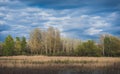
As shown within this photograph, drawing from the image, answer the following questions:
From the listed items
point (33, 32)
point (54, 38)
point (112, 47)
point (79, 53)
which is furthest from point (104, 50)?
point (33, 32)

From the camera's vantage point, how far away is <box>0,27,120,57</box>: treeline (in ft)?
235

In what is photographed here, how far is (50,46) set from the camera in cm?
8244

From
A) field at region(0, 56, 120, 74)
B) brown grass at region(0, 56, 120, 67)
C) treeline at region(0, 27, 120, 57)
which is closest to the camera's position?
field at region(0, 56, 120, 74)

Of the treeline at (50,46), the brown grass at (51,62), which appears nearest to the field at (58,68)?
the brown grass at (51,62)

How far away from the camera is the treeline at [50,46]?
71.8m

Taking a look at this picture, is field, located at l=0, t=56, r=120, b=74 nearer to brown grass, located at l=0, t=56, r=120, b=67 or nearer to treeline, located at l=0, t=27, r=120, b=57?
brown grass, located at l=0, t=56, r=120, b=67

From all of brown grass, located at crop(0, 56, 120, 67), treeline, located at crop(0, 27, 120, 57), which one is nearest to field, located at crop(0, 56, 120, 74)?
brown grass, located at crop(0, 56, 120, 67)

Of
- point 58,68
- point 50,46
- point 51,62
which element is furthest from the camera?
point 50,46

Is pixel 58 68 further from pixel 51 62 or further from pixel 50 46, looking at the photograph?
pixel 50 46

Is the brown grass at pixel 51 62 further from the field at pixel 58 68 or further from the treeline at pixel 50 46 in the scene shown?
the treeline at pixel 50 46

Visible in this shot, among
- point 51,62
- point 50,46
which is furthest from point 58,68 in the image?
point 50,46

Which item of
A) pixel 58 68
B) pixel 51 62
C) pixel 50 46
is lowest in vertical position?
pixel 51 62

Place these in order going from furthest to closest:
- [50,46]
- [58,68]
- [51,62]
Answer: [50,46], [51,62], [58,68]

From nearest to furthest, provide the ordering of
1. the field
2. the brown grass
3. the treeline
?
the field → the brown grass → the treeline
